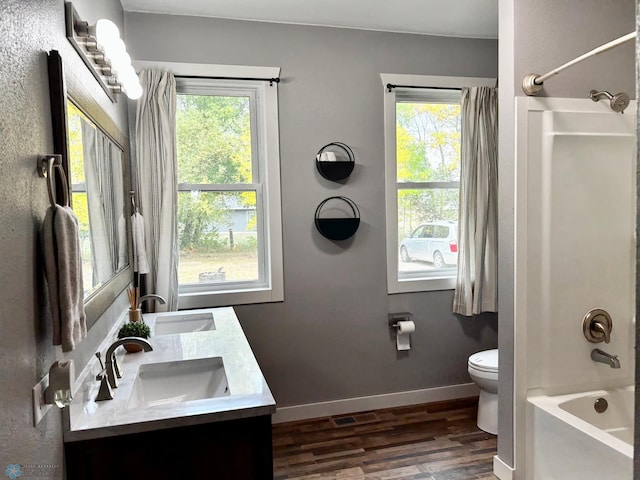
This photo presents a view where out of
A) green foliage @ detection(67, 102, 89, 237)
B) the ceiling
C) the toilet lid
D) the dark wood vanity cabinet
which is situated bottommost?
the toilet lid

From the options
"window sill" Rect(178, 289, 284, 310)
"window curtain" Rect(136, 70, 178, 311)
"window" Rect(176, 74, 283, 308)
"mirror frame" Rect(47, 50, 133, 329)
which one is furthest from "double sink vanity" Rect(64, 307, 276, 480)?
"window" Rect(176, 74, 283, 308)

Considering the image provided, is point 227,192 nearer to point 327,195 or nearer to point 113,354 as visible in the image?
point 327,195

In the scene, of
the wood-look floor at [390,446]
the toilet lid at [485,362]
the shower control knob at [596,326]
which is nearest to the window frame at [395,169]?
the toilet lid at [485,362]

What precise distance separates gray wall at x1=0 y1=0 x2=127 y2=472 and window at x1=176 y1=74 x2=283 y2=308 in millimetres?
1781

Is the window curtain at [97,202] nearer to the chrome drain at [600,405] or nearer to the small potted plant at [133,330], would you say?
the small potted plant at [133,330]

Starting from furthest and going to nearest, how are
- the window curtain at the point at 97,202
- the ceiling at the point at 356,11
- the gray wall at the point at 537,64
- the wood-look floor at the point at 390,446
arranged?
1. the ceiling at the point at 356,11
2. the wood-look floor at the point at 390,446
3. the gray wall at the point at 537,64
4. the window curtain at the point at 97,202

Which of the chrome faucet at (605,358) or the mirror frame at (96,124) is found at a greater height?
the mirror frame at (96,124)

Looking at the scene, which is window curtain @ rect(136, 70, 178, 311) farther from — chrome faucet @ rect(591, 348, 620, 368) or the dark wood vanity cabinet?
chrome faucet @ rect(591, 348, 620, 368)

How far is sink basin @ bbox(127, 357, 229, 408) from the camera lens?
171cm

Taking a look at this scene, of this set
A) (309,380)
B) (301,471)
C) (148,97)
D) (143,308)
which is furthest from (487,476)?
(148,97)

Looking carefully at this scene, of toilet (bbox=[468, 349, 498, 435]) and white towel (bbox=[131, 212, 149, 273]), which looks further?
toilet (bbox=[468, 349, 498, 435])

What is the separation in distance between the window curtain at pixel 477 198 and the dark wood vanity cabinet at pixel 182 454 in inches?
91.5

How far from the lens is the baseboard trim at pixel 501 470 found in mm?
2332

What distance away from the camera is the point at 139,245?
264cm
